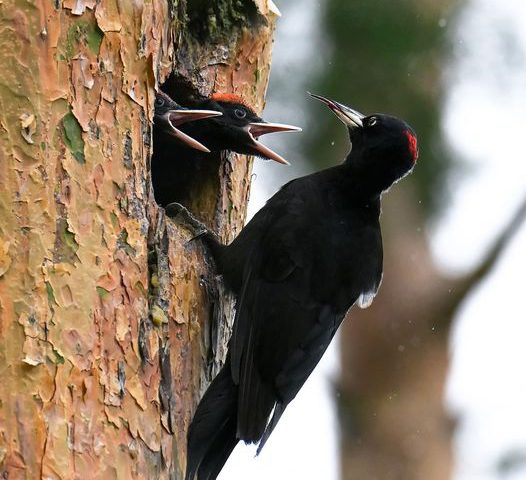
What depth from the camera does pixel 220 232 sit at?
399 centimetres

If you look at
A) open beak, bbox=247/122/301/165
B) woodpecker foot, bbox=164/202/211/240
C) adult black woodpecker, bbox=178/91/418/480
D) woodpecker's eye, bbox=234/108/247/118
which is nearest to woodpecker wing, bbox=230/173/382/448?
adult black woodpecker, bbox=178/91/418/480

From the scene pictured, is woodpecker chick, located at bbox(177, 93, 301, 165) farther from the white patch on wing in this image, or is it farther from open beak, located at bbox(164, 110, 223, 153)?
the white patch on wing

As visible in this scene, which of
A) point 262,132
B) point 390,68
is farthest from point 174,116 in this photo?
point 390,68

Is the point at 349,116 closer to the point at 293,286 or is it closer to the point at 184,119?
the point at 184,119

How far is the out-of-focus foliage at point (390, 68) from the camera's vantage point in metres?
5.81

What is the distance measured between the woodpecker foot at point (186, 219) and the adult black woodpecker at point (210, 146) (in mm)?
194

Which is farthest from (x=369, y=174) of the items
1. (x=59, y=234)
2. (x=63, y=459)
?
(x=63, y=459)

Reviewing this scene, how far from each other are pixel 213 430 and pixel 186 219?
88cm

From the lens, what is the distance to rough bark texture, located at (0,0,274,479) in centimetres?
265

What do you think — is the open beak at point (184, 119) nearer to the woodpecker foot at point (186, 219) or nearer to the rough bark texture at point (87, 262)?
the woodpecker foot at point (186, 219)

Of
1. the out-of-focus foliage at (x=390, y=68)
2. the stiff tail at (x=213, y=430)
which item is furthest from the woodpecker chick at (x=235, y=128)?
the out-of-focus foliage at (x=390, y=68)

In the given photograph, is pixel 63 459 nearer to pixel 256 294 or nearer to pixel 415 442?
pixel 256 294

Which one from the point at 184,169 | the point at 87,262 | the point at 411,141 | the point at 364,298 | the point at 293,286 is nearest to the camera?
the point at 87,262

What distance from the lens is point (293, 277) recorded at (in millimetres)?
3801
